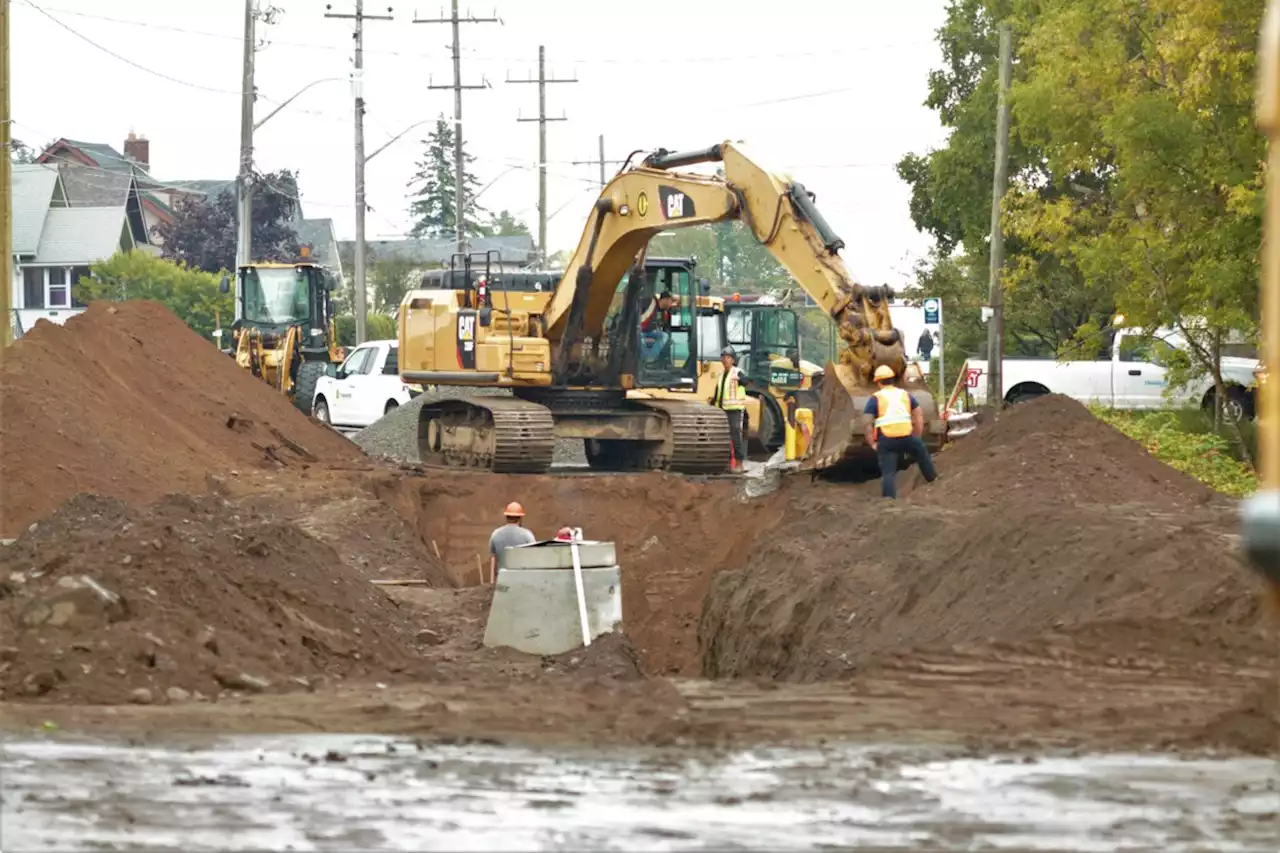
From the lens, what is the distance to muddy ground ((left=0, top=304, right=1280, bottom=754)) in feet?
31.9

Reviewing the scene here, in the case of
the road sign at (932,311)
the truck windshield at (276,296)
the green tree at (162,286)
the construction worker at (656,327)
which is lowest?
the construction worker at (656,327)

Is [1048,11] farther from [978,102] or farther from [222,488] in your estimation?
[222,488]

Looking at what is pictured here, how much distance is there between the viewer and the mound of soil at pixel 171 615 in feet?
35.7

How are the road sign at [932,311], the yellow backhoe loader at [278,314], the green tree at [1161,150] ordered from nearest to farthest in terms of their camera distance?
the green tree at [1161,150], the road sign at [932,311], the yellow backhoe loader at [278,314]

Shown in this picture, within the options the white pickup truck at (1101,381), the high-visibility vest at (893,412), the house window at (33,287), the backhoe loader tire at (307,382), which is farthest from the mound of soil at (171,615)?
the house window at (33,287)

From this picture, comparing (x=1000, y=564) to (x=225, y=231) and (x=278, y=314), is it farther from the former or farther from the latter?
(x=225, y=231)

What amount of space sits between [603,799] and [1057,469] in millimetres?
14319

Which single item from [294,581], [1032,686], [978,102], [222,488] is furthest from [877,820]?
[978,102]

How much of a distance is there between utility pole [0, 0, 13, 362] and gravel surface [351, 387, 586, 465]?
36.4 feet

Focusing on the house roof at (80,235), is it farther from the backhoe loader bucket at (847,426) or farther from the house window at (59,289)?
the backhoe loader bucket at (847,426)

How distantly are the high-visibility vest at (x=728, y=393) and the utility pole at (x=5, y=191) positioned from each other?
12.2 m

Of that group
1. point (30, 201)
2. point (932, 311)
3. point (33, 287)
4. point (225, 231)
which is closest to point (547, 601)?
point (932, 311)

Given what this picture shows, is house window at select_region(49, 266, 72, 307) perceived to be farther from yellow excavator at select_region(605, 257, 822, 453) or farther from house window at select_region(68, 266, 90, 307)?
yellow excavator at select_region(605, 257, 822, 453)

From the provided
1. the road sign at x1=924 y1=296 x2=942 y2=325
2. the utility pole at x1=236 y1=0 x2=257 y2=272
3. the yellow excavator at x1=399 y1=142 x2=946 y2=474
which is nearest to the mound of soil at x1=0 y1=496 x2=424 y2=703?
the yellow excavator at x1=399 y1=142 x2=946 y2=474
